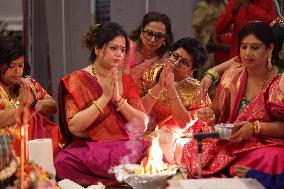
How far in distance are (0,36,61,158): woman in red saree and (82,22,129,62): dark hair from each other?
447mm

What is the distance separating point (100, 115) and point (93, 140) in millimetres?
173

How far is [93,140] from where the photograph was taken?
338 cm

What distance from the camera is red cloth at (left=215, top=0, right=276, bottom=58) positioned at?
12.9ft

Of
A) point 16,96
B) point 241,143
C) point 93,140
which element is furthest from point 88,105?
point 241,143

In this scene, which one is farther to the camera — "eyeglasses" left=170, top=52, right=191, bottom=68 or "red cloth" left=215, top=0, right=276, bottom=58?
"red cloth" left=215, top=0, right=276, bottom=58

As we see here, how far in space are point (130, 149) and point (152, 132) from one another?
0.39m

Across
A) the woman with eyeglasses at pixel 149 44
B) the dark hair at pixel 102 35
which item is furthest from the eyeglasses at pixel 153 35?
the dark hair at pixel 102 35

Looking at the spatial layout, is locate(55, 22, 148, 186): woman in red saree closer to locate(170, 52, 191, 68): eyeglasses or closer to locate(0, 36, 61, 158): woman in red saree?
locate(0, 36, 61, 158): woman in red saree

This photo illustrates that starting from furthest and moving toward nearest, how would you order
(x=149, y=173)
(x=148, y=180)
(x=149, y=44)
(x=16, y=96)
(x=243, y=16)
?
1. (x=243, y=16)
2. (x=149, y=44)
3. (x=16, y=96)
4. (x=149, y=173)
5. (x=148, y=180)

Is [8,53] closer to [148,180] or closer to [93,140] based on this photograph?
[93,140]

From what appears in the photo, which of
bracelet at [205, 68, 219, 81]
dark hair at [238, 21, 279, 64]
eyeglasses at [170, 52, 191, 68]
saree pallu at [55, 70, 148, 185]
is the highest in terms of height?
dark hair at [238, 21, 279, 64]

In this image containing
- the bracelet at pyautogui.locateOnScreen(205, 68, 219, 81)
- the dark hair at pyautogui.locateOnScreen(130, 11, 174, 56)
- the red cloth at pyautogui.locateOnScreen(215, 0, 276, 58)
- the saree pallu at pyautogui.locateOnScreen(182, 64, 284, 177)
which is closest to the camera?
the saree pallu at pyautogui.locateOnScreen(182, 64, 284, 177)

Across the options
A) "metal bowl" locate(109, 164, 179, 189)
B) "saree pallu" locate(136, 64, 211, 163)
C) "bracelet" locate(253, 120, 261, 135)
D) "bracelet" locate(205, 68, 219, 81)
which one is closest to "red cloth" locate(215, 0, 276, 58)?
"bracelet" locate(205, 68, 219, 81)

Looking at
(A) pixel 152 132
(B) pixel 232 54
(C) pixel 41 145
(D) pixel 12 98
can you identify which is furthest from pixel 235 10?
(C) pixel 41 145
